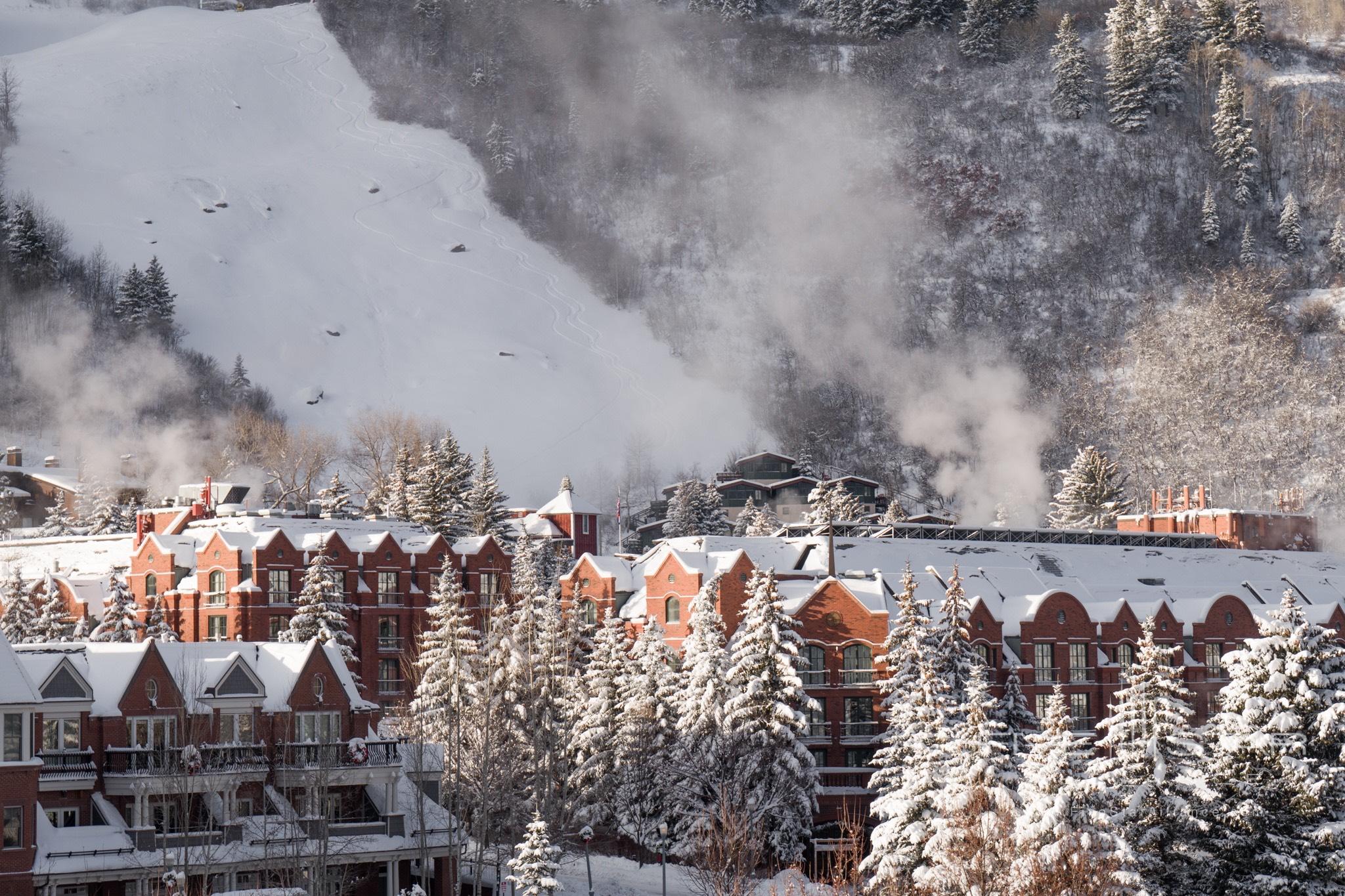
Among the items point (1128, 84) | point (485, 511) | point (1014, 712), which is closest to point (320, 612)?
point (1014, 712)

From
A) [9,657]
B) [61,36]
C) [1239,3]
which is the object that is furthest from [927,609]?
[61,36]

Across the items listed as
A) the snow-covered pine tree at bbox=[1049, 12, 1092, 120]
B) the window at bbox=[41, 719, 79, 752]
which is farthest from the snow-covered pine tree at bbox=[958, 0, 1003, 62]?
the window at bbox=[41, 719, 79, 752]

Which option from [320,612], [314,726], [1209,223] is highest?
[1209,223]

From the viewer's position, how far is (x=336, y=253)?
155000 mm

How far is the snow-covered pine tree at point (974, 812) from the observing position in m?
42.8

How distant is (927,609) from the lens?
70250 millimetres

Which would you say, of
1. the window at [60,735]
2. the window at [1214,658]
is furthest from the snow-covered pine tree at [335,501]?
the window at [1214,658]

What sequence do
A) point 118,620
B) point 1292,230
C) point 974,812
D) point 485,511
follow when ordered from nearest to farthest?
point 974,812, point 118,620, point 485,511, point 1292,230

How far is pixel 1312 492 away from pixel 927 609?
238ft

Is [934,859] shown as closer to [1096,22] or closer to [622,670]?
[622,670]

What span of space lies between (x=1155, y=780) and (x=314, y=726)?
80.7 feet

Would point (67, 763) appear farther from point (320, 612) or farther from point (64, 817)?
point (320, 612)

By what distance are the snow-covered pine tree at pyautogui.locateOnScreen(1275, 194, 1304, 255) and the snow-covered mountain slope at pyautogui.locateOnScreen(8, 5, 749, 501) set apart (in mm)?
52205

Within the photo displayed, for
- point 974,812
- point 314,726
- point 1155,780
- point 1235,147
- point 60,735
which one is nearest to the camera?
point 1155,780
